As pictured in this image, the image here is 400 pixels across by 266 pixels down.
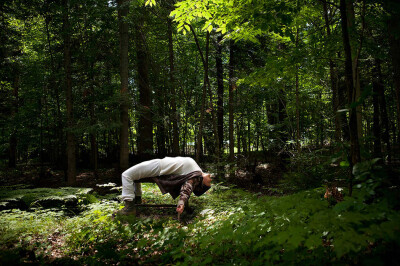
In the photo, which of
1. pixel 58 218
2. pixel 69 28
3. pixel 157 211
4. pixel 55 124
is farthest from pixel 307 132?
pixel 55 124

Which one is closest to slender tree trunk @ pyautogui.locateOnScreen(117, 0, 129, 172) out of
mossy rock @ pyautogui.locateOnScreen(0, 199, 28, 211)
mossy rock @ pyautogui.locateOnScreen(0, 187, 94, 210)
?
mossy rock @ pyautogui.locateOnScreen(0, 187, 94, 210)

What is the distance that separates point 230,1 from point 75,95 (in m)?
10.4

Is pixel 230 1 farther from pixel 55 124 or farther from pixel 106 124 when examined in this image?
pixel 55 124

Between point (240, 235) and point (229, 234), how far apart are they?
0.57ft

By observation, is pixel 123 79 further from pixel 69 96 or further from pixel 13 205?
pixel 13 205

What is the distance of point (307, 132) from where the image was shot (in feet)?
37.2

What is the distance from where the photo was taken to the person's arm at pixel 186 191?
4.54 m

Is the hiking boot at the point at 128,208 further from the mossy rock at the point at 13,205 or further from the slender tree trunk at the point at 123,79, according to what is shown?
the slender tree trunk at the point at 123,79

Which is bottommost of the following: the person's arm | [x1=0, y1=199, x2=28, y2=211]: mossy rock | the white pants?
[x1=0, y1=199, x2=28, y2=211]: mossy rock

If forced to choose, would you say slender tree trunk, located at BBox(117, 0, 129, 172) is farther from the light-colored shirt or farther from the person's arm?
the person's arm

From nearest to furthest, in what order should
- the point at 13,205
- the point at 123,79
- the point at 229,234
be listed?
the point at 229,234 → the point at 13,205 → the point at 123,79

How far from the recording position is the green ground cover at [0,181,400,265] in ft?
5.72

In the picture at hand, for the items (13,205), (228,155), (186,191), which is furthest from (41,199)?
(228,155)

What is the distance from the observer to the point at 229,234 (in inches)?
113
